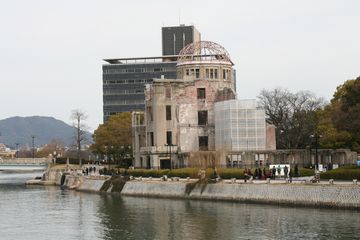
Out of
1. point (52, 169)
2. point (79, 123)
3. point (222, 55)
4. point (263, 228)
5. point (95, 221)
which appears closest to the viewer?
point (263, 228)

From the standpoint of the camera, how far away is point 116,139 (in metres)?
122

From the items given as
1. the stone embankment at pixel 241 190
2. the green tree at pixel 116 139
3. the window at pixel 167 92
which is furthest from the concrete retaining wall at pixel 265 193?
the green tree at pixel 116 139

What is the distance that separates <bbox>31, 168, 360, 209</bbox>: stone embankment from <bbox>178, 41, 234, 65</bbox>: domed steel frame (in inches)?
902

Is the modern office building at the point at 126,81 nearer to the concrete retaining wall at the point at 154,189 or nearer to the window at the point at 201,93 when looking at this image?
the window at the point at 201,93

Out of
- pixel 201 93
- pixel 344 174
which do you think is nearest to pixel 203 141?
pixel 201 93

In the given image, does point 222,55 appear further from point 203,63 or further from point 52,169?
point 52,169

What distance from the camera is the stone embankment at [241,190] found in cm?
5219

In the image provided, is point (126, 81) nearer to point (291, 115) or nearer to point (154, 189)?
point (291, 115)

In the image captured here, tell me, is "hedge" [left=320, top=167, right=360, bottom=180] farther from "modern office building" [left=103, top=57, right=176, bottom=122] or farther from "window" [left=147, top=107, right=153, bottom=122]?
"modern office building" [left=103, top=57, right=176, bottom=122]

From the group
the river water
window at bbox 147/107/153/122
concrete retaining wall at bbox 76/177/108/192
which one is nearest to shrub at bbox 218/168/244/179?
the river water

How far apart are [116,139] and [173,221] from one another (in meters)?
71.8

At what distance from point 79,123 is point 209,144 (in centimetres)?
3787

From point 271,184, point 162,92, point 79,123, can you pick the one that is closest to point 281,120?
point 162,92

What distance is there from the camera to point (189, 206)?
201ft
